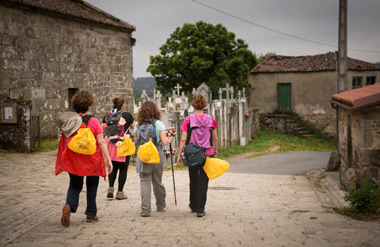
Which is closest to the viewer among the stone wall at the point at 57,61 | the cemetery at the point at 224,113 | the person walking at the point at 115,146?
the person walking at the point at 115,146

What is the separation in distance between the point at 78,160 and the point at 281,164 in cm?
956

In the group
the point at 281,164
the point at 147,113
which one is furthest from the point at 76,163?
the point at 281,164

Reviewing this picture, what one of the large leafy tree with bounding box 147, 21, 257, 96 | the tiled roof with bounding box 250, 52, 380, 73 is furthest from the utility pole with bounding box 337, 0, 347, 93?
the large leafy tree with bounding box 147, 21, 257, 96

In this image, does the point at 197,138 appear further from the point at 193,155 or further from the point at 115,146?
the point at 115,146

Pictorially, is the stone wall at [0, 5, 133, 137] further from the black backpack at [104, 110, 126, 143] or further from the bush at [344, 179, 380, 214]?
the bush at [344, 179, 380, 214]

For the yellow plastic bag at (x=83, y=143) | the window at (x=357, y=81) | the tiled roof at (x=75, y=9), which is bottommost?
the yellow plastic bag at (x=83, y=143)

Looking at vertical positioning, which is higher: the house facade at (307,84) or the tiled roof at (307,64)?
the tiled roof at (307,64)

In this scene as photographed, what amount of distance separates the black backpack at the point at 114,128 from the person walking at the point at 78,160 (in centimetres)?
148

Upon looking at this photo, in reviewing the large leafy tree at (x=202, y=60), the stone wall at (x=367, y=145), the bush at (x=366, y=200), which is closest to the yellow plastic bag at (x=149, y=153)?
the bush at (x=366, y=200)

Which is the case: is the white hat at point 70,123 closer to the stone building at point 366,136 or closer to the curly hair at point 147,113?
the curly hair at point 147,113

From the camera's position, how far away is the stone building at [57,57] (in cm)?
1466

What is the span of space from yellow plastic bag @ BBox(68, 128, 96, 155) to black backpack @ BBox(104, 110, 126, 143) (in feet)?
5.70

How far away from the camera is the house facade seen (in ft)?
104

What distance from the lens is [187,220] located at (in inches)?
247
